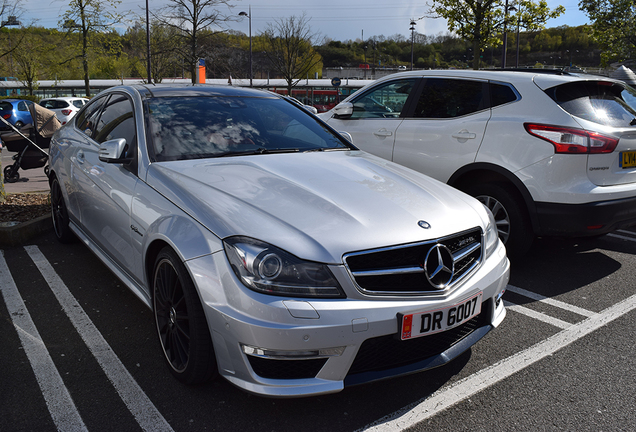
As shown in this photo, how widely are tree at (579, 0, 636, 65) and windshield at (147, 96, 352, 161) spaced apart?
26.3 metres

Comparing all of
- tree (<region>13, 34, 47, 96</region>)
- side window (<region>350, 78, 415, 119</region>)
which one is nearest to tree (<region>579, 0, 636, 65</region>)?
side window (<region>350, 78, 415, 119</region>)

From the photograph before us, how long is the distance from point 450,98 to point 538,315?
2.27m

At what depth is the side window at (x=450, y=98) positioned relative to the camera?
15.3ft

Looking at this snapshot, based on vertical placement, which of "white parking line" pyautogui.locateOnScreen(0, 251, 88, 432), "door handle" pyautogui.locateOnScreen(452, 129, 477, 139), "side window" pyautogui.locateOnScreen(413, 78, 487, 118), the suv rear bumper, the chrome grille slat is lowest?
"white parking line" pyautogui.locateOnScreen(0, 251, 88, 432)

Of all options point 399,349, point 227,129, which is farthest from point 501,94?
point 399,349

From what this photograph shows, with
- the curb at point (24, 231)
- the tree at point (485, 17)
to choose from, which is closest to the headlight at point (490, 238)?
the curb at point (24, 231)

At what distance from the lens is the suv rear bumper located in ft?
12.6

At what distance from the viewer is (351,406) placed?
2.41 m

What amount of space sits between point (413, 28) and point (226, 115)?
5929cm

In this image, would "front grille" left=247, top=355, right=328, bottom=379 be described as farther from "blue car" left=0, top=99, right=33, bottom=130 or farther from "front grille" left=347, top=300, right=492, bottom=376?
"blue car" left=0, top=99, right=33, bottom=130

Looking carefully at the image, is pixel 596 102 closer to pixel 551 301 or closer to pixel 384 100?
pixel 551 301

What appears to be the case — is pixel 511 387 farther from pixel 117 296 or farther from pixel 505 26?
pixel 505 26

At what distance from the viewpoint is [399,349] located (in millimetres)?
2227

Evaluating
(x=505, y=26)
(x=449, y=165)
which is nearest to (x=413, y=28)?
(x=505, y=26)
